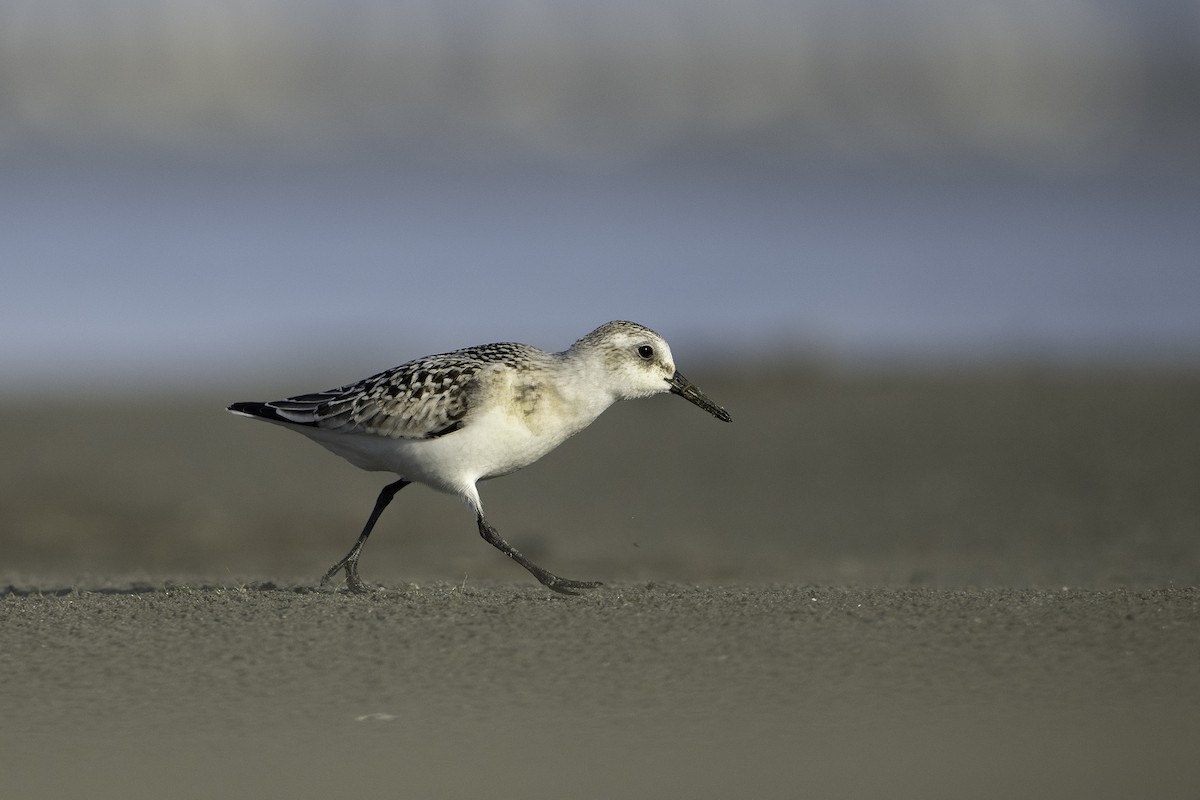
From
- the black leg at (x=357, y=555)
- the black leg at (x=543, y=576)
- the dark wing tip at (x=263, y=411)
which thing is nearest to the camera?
the black leg at (x=543, y=576)

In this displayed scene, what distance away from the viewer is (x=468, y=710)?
5.47 metres

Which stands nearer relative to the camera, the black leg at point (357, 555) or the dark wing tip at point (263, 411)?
the black leg at point (357, 555)

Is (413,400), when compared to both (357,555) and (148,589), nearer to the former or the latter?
(357,555)

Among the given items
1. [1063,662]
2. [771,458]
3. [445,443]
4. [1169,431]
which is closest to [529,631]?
[445,443]

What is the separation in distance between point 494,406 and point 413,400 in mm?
483

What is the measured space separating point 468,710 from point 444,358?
310 cm

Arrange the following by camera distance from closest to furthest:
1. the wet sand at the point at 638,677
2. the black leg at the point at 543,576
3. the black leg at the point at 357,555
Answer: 1. the wet sand at the point at 638,677
2. the black leg at the point at 543,576
3. the black leg at the point at 357,555

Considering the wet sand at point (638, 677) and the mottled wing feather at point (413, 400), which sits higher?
the mottled wing feather at point (413, 400)

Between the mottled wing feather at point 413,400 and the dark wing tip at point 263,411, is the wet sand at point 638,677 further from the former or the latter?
the dark wing tip at point 263,411

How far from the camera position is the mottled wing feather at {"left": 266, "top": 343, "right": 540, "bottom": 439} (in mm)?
7828

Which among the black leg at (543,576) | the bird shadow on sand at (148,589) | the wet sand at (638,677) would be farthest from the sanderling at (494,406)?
the wet sand at (638,677)

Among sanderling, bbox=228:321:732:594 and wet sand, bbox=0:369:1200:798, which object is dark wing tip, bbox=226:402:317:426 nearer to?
sanderling, bbox=228:321:732:594

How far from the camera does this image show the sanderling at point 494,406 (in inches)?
306

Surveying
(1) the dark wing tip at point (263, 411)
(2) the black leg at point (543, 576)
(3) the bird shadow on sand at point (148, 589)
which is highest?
(1) the dark wing tip at point (263, 411)
